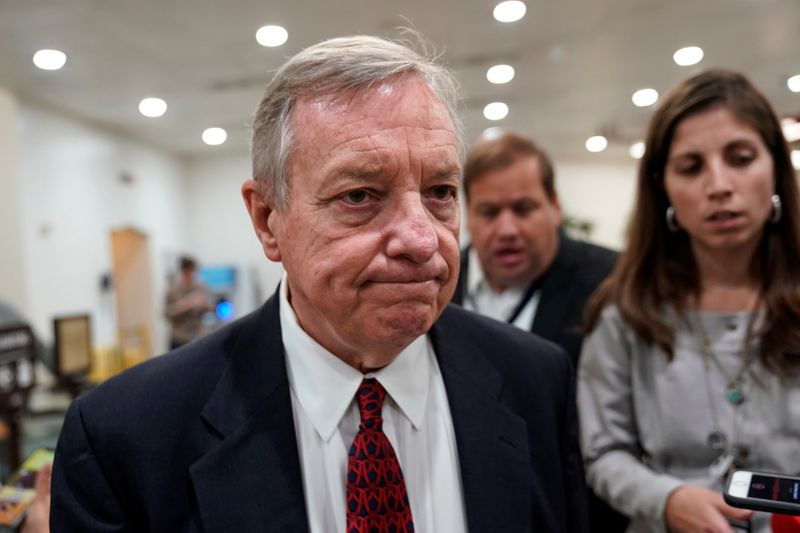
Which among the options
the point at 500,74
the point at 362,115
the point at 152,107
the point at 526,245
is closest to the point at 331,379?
the point at 362,115

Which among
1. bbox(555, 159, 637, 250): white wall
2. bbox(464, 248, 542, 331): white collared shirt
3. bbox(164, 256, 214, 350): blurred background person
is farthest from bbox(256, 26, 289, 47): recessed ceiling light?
bbox(555, 159, 637, 250): white wall

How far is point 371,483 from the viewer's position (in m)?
0.97

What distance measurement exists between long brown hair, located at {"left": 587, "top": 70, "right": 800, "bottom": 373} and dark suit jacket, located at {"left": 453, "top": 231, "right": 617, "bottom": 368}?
313 millimetres

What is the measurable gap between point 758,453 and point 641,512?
0.28 m

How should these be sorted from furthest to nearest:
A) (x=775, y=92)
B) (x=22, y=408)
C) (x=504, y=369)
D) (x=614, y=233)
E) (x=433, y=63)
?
1. (x=614, y=233)
2. (x=22, y=408)
3. (x=775, y=92)
4. (x=504, y=369)
5. (x=433, y=63)

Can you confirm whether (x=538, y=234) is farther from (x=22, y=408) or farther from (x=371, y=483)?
(x=22, y=408)

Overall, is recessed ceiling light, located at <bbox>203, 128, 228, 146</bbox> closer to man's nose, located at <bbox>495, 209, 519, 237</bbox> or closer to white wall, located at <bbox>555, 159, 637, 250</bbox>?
man's nose, located at <bbox>495, 209, 519, 237</bbox>

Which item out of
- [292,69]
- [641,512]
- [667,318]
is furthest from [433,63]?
[641,512]

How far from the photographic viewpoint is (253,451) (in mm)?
983

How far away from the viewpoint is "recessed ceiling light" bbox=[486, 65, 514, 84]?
483 centimetres

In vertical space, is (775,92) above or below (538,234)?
above

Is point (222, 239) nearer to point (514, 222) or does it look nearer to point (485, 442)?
point (514, 222)

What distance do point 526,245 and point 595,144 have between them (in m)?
6.20

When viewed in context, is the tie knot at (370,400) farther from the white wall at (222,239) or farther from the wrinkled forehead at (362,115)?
the white wall at (222,239)
